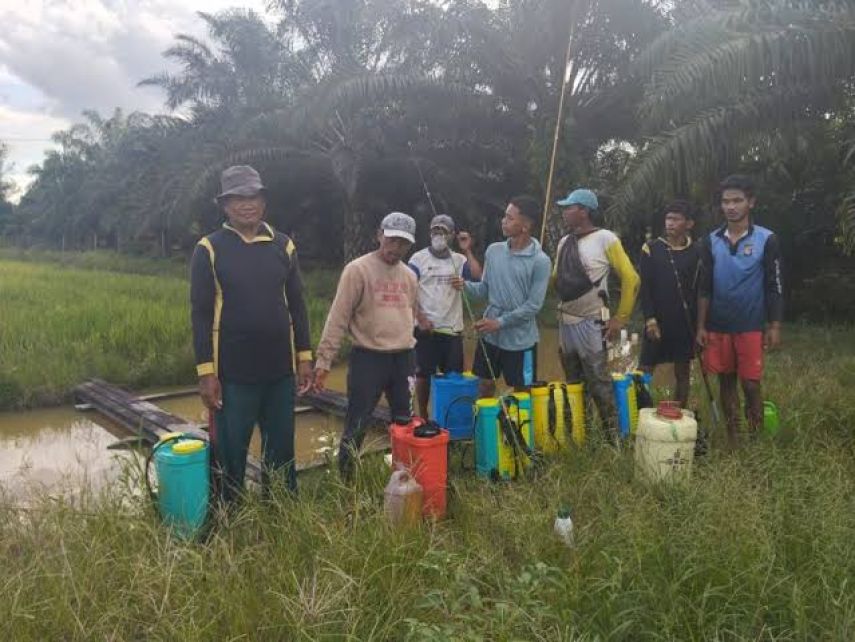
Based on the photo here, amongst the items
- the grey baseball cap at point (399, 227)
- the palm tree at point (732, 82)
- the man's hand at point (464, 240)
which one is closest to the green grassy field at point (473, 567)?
the grey baseball cap at point (399, 227)

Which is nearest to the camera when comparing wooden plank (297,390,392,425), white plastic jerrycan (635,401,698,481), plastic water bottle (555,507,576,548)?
plastic water bottle (555,507,576,548)

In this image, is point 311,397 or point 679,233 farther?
point 311,397

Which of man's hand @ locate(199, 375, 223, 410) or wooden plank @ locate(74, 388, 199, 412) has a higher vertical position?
man's hand @ locate(199, 375, 223, 410)

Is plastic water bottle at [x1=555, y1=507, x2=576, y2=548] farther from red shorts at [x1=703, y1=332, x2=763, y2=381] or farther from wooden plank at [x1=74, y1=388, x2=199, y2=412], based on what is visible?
wooden plank at [x1=74, y1=388, x2=199, y2=412]

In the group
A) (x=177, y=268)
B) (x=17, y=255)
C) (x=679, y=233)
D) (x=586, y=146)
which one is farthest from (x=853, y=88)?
(x=17, y=255)

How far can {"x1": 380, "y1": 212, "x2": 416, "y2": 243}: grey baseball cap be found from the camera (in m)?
3.22

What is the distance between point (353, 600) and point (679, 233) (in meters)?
3.32

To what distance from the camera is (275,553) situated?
2.53 meters

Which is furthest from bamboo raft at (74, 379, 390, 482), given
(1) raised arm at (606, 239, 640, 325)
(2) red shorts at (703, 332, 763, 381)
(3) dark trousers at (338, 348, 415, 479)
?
(2) red shorts at (703, 332, 763, 381)

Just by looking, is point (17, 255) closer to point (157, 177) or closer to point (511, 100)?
point (157, 177)

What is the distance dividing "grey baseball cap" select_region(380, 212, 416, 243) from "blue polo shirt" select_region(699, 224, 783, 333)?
5.99 feet

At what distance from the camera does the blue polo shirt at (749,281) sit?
3672mm

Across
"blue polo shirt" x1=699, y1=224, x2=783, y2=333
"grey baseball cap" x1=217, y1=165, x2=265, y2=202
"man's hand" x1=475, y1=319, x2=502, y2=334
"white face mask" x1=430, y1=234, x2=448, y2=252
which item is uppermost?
"grey baseball cap" x1=217, y1=165, x2=265, y2=202

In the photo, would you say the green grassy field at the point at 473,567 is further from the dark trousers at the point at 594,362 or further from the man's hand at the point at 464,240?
the man's hand at the point at 464,240
